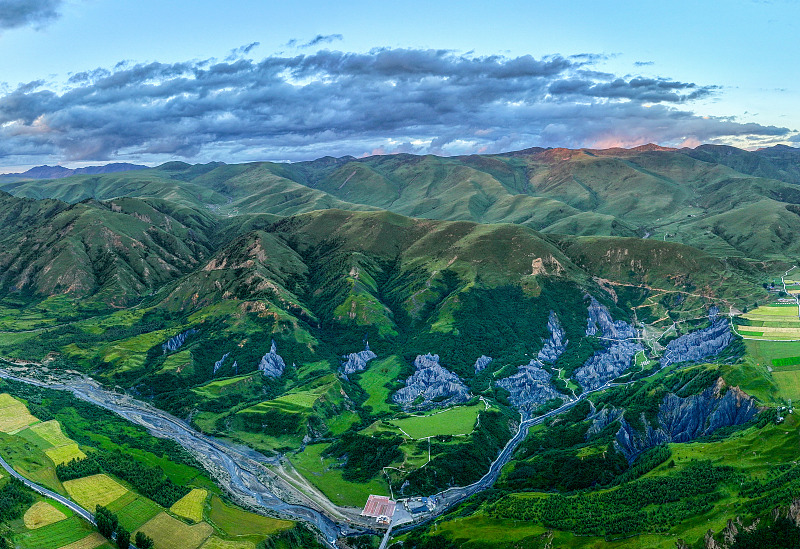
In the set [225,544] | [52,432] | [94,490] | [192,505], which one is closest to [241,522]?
[192,505]

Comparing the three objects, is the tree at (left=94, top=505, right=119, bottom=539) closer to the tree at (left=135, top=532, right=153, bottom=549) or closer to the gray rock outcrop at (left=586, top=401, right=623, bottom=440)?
the tree at (left=135, top=532, right=153, bottom=549)

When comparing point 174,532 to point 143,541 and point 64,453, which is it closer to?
point 143,541

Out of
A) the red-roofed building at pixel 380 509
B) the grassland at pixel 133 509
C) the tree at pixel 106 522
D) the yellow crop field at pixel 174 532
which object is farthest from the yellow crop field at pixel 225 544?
the red-roofed building at pixel 380 509

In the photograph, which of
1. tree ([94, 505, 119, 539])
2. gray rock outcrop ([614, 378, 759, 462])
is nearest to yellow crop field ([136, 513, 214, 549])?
tree ([94, 505, 119, 539])

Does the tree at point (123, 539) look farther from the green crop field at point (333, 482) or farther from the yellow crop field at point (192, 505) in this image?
the green crop field at point (333, 482)

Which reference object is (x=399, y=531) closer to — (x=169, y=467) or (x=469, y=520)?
(x=469, y=520)

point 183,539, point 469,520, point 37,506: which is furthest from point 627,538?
point 37,506

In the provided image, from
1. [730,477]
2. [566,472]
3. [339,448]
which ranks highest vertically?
[730,477]
